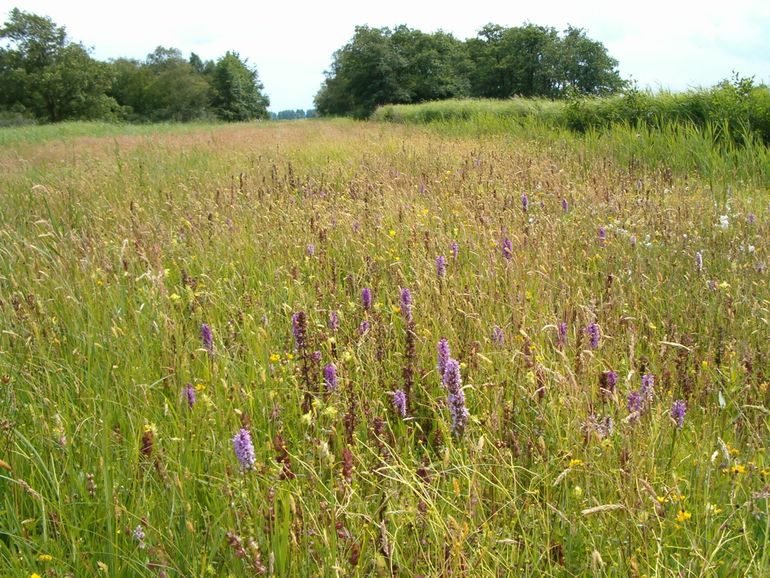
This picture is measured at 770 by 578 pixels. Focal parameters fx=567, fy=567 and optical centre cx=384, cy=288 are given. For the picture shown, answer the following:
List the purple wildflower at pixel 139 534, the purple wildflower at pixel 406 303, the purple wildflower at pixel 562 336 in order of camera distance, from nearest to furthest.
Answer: the purple wildflower at pixel 139 534
the purple wildflower at pixel 562 336
the purple wildflower at pixel 406 303

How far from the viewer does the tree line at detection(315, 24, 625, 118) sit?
53.5 metres

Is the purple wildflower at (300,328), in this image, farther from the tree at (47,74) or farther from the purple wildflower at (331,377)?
the tree at (47,74)

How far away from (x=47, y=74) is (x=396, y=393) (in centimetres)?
5963

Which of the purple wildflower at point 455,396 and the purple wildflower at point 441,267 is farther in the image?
the purple wildflower at point 441,267

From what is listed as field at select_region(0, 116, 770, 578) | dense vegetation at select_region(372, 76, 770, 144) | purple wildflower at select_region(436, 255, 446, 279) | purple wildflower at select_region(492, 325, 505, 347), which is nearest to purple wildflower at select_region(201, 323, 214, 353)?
field at select_region(0, 116, 770, 578)

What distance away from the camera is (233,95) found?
7394 cm

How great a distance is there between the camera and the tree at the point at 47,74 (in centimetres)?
5084

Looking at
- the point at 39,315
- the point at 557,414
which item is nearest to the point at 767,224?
the point at 557,414

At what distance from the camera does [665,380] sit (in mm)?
2227

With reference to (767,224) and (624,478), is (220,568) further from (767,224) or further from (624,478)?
(767,224)

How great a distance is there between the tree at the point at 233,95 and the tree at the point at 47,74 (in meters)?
18.6

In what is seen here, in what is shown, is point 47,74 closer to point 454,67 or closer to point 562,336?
point 454,67

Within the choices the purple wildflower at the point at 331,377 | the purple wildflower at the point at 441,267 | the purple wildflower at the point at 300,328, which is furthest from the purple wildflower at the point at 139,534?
the purple wildflower at the point at 441,267

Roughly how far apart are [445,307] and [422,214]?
2183mm
